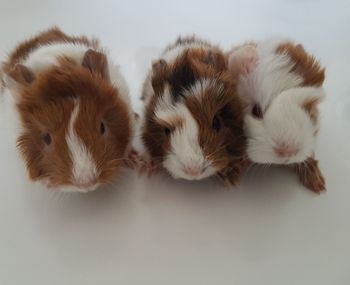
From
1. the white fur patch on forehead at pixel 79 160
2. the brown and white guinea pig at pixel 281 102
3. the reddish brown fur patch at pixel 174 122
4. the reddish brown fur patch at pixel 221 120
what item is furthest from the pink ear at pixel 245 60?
the white fur patch on forehead at pixel 79 160

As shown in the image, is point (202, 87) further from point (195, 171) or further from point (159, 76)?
point (195, 171)

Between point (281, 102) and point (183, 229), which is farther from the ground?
point (281, 102)

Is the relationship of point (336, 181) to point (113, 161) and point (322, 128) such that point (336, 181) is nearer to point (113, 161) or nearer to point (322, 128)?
point (322, 128)

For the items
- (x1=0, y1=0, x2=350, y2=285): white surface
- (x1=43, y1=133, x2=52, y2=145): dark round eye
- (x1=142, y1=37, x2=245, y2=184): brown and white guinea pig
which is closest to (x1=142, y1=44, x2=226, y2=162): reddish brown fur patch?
(x1=142, y1=37, x2=245, y2=184): brown and white guinea pig

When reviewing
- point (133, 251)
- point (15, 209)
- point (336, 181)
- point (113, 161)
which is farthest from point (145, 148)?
point (336, 181)

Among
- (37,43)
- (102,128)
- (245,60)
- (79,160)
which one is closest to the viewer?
(79,160)

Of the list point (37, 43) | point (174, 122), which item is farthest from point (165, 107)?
point (37, 43)
